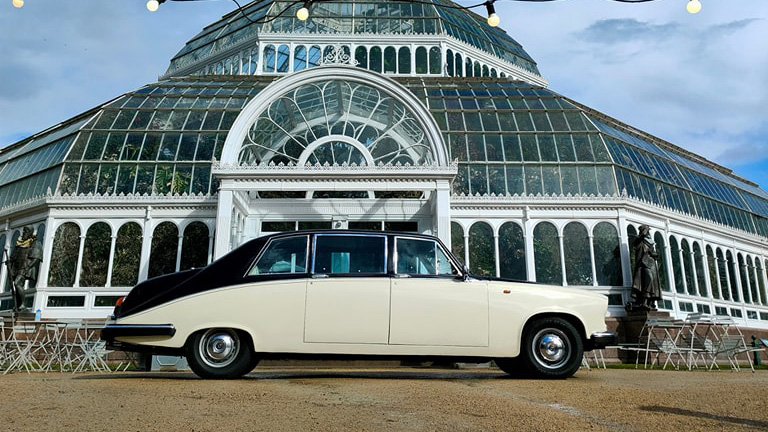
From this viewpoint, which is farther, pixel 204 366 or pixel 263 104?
pixel 263 104

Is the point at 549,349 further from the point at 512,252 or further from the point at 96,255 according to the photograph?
the point at 96,255

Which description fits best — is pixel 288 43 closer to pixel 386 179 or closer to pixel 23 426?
pixel 386 179

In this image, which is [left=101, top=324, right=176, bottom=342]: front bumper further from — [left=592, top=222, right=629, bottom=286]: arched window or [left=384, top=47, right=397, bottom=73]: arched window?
[left=384, top=47, right=397, bottom=73]: arched window

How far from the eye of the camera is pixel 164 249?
20.4 metres

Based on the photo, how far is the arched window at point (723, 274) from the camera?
2389 centimetres

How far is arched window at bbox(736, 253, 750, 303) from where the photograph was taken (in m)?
25.0

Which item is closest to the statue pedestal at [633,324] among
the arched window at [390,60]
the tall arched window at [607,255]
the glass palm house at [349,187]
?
the glass palm house at [349,187]

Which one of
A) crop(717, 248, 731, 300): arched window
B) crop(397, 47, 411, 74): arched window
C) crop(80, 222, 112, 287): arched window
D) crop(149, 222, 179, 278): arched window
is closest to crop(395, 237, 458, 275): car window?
crop(149, 222, 179, 278): arched window

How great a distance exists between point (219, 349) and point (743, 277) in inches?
999

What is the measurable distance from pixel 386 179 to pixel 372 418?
14751 millimetres

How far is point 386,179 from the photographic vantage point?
18953 mm

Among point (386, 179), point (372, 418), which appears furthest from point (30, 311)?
point (372, 418)

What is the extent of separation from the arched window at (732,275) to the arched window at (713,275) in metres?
1.11

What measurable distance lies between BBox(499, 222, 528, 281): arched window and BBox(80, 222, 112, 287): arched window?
13.9m
